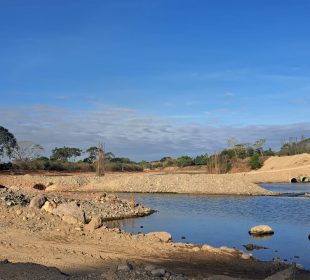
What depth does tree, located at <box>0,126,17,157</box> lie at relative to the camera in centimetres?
7556

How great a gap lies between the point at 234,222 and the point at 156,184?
66.2ft

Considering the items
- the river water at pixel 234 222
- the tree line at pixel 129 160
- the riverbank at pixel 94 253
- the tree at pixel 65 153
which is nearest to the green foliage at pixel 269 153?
the tree line at pixel 129 160

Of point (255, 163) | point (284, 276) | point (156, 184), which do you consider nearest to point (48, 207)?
point (284, 276)

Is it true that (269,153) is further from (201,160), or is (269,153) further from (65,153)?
(65,153)

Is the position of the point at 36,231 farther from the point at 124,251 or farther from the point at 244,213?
the point at 244,213

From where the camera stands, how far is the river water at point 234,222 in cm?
1697

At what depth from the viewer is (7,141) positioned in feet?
251

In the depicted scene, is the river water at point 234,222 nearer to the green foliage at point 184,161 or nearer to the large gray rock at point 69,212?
the large gray rock at point 69,212

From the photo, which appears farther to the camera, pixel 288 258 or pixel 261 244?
pixel 261 244

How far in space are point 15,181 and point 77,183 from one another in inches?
207

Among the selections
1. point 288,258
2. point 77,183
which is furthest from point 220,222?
point 77,183

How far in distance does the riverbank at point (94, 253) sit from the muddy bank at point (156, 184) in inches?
907

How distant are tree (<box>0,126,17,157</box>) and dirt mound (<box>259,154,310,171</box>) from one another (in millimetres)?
39109

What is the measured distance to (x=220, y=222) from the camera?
22812 mm
